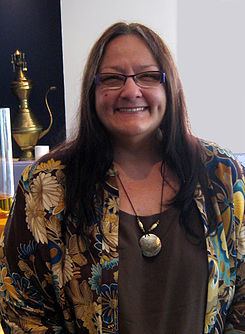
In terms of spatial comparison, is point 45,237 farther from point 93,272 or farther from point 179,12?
point 179,12

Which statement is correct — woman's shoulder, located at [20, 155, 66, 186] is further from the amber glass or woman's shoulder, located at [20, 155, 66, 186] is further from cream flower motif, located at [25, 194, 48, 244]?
the amber glass

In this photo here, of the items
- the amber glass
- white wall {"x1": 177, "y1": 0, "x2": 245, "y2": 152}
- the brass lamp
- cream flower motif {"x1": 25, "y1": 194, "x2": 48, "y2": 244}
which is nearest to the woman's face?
cream flower motif {"x1": 25, "y1": 194, "x2": 48, "y2": 244}

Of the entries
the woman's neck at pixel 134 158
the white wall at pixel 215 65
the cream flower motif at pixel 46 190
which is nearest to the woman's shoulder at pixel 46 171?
the cream flower motif at pixel 46 190

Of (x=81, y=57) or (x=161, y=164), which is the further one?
(x=81, y=57)

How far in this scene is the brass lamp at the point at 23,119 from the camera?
268 cm

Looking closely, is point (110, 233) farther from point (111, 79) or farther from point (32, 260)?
point (111, 79)

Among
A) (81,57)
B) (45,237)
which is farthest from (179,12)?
(45,237)

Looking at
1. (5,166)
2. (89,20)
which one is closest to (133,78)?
(5,166)

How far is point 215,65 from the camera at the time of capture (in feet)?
9.86

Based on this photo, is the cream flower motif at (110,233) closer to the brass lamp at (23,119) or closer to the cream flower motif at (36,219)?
the cream flower motif at (36,219)

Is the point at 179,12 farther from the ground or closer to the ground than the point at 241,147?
farther from the ground

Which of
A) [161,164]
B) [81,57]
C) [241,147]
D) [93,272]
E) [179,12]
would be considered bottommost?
[241,147]

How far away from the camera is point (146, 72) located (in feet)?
3.21

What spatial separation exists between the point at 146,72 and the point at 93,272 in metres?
0.44
